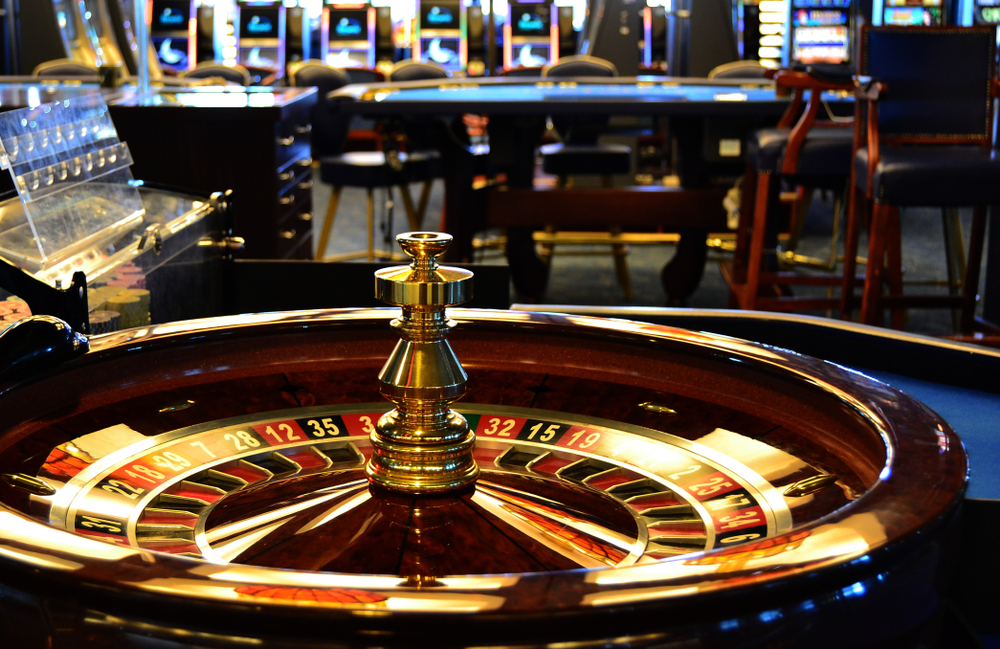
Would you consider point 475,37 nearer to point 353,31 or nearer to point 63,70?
point 353,31

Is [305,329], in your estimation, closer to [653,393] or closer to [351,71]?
[653,393]

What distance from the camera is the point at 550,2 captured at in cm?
1123

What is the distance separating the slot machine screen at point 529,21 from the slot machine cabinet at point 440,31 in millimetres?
555

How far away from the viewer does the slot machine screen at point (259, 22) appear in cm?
1122

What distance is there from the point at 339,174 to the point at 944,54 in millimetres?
2679

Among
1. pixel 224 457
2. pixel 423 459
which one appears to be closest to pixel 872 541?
pixel 423 459

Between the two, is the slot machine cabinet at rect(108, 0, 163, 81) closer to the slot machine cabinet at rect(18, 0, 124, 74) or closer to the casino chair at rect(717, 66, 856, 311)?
the slot machine cabinet at rect(18, 0, 124, 74)

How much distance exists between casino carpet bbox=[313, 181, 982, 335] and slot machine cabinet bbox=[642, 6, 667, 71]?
3225 millimetres

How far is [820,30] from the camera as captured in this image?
1045 cm

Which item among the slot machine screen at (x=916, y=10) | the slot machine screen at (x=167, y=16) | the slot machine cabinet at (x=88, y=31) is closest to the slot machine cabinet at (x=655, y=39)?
the slot machine screen at (x=916, y=10)

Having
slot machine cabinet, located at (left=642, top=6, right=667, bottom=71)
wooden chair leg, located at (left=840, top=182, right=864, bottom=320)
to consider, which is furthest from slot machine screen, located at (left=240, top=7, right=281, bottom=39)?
wooden chair leg, located at (left=840, top=182, right=864, bottom=320)

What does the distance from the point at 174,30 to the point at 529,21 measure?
155 inches

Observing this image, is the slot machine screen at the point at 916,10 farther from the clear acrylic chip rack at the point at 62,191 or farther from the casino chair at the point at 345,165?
the clear acrylic chip rack at the point at 62,191

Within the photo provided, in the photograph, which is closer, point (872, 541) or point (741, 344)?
point (872, 541)
